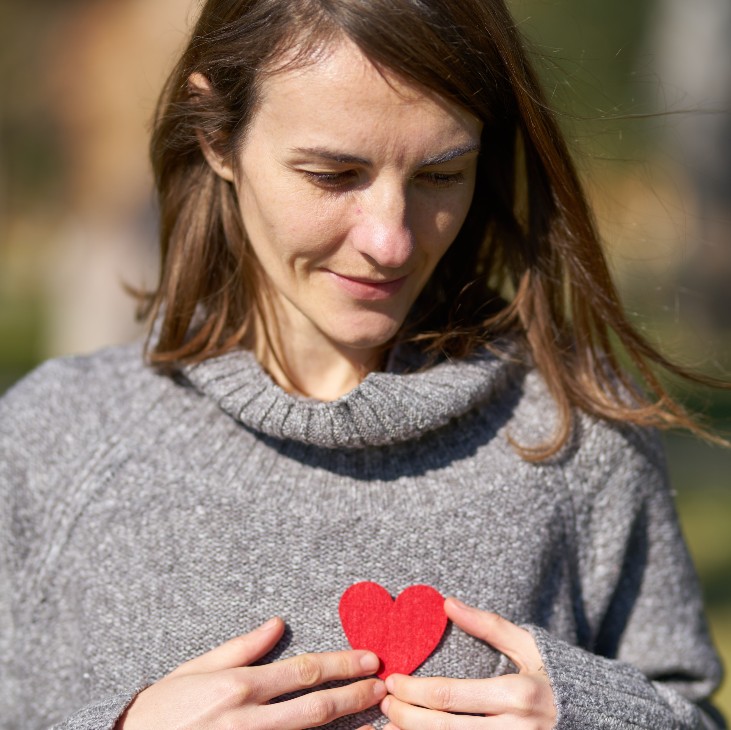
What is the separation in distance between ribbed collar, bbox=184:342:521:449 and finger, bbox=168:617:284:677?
0.35m

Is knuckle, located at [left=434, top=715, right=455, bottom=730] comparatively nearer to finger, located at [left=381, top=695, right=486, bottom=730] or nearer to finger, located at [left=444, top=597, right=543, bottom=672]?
finger, located at [left=381, top=695, right=486, bottom=730]

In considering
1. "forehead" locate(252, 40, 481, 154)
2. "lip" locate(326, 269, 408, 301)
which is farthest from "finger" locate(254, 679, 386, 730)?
"forehead" locate(252, 40, 481, 154)

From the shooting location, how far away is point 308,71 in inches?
67.5

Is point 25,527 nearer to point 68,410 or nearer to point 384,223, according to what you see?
point 68,410

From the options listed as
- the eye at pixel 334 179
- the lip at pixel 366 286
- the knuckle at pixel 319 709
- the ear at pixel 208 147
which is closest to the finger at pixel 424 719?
the knuckle at pixel 319 709

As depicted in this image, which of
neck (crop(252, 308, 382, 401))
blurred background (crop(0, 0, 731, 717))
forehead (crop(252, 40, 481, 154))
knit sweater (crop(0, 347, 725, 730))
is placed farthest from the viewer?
blurred background (crop(0, 0, 731, 717))

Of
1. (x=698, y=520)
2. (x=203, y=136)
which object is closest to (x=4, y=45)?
(x=698, y=520)

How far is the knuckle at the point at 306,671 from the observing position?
1.77 meters

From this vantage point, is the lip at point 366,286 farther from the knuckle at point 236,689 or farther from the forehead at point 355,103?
the knuckle at point 236,689

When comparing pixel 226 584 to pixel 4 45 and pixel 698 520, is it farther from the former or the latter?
pixel 4 45

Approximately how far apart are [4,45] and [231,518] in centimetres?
1314

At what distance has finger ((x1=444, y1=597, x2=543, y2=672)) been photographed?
1854 mm

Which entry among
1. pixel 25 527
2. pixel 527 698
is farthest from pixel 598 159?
pixel 25 527

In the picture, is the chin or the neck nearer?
the chin
